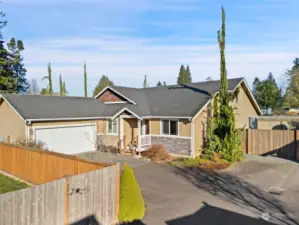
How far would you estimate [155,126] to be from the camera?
19469mm

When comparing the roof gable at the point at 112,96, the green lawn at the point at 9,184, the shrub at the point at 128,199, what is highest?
the roof gable at the point at 112,96

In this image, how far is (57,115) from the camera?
18.6m

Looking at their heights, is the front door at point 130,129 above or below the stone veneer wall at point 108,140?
above

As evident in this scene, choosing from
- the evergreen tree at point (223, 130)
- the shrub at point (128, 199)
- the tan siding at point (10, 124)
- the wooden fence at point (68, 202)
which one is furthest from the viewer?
the tan siding at point (10, 124)

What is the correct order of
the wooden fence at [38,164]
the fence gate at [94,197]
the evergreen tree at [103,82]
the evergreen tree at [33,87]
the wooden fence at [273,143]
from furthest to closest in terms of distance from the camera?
the evergreen tree at [33,87]
the evergreen tree at [103,82]
the wooden fence at [273,143]
the wooden fence at [38,164]
the fence gate at [94,197]

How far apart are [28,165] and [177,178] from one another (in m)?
→ 6.96

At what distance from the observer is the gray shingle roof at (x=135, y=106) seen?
59.3ft

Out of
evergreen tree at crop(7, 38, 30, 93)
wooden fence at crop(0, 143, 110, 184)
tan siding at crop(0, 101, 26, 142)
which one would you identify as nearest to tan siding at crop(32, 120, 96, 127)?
tan siding at crop(0, 101, 26, 142)

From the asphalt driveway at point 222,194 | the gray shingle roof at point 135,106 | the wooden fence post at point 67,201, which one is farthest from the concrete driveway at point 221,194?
the gray shingle roof at point 135,106

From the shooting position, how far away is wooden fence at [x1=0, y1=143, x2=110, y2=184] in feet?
32.8

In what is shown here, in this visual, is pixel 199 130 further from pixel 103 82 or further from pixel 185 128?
pixel 103 82

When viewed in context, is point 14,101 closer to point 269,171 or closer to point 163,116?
point 163,116

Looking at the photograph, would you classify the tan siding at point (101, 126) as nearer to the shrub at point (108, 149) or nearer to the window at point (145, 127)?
the shrub at point (108, 149)

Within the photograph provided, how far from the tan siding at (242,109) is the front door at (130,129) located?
7802mm
